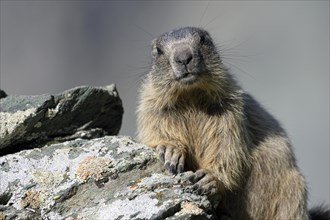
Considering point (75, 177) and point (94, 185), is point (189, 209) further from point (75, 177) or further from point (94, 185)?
point (75, 177)

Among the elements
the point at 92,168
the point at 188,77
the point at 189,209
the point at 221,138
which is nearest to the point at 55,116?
the point at 92,168

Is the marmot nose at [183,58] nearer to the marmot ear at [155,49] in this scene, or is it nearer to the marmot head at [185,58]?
the marmot head at [185,58]

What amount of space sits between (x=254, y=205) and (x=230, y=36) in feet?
24.6

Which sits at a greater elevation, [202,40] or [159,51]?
[202,40]

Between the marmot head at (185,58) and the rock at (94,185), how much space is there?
2.69 ft

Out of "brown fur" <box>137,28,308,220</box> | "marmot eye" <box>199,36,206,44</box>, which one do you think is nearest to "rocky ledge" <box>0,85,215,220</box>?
"brown fur" <box>137,28,308,220</box>

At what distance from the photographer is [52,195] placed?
5.96 meters

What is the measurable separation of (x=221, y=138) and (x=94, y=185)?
149cm

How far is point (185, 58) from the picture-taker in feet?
22.5

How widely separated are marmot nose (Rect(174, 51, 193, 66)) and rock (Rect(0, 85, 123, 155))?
93 centimetres

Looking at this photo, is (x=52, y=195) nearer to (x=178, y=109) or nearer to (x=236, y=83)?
(x=178, y=109)

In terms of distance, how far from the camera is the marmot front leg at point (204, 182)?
6.30 m

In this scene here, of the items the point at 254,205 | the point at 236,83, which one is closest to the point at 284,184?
the point at 254,205

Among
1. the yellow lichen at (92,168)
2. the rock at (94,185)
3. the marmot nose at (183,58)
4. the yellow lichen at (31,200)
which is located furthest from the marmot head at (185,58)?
the yellow lichen at (31,200)
